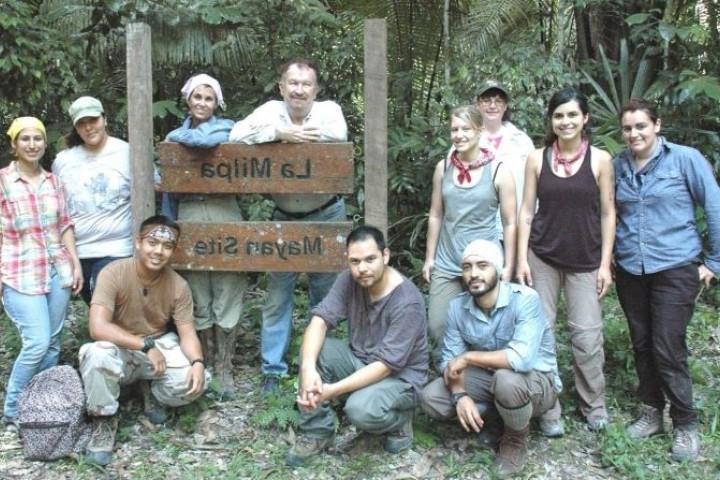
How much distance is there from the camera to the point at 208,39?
629cm

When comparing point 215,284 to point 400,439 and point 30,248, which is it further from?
point 400,439

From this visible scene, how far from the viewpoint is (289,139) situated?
14.0 feet

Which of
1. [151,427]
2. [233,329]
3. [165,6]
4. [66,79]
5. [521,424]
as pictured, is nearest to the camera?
[521,424]

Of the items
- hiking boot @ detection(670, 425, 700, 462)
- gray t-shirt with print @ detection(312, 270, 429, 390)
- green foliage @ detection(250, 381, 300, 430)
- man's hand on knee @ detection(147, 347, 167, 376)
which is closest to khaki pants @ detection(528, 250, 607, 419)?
hiking boot @ detection(670, 425, 700, 462)

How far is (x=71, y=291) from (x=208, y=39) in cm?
278

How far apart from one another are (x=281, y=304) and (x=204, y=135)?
3.80 feet

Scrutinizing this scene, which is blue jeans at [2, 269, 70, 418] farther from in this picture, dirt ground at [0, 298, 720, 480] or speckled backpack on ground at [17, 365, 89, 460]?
dirt ground at [0, 298, 720, 480]

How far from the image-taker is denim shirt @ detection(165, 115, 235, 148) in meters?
4.23

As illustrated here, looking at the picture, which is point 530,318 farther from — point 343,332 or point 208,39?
point 208,39

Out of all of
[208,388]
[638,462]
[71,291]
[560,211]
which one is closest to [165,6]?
[71,291]

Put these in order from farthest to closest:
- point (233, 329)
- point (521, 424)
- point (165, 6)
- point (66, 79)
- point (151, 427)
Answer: point (165, 6) < point (66, 79) < point (233, 329) < point (151, 427) < point (521, 424)

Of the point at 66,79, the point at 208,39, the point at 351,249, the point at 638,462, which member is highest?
the point at 208,39

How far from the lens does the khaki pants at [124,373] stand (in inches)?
158

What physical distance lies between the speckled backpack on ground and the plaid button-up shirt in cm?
55
